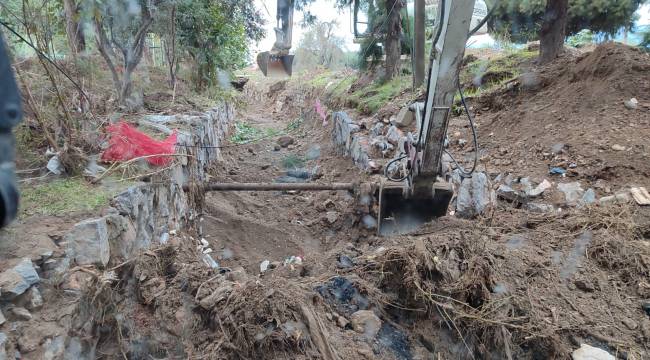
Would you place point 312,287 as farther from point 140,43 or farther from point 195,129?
point 140,43

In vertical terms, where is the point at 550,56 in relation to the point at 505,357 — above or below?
above

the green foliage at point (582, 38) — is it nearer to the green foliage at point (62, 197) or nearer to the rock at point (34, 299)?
the green foliage at point (62, 197)

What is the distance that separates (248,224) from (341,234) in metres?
1.11

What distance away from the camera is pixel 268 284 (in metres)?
2.52

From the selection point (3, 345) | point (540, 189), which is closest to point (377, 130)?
point (540, 189)

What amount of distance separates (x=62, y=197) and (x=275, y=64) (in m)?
8.24

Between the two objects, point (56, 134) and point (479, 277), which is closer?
point (479, 277)

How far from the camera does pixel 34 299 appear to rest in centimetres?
201

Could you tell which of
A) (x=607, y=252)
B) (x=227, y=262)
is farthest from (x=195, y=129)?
(x=607, y=252)

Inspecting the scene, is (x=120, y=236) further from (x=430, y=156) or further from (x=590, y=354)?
(x=590, y=354)

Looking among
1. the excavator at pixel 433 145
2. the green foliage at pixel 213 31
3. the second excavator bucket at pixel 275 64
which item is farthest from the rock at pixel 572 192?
the second excavator bucket at pixel 275 64

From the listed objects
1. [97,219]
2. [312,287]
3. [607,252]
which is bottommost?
[312,287]

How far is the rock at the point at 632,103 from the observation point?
15.5ft

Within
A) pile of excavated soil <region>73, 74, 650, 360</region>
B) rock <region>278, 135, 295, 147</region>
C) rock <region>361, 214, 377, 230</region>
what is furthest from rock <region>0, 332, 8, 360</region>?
rock <region>278, 135, 295, 147</region>
